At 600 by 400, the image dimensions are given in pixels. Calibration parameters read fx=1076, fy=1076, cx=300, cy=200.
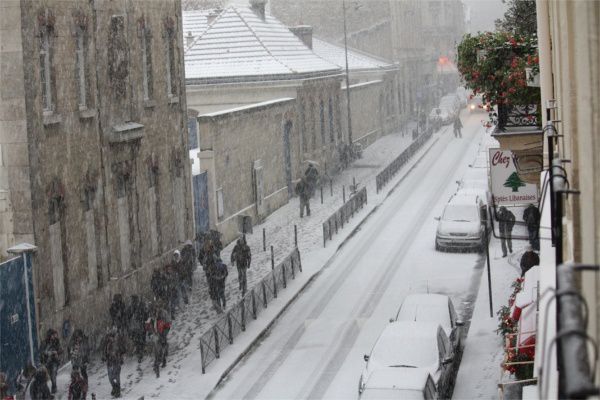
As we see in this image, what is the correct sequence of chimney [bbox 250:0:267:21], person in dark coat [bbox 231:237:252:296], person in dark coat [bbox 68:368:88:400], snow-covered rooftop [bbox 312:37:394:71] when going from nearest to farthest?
1. person in dark coat [bbox 68:368:88:400]
2. person in dark coat [bbox 231:237:252:296]
3. chimney [bbox 250:0:267:21]
4. snow-covered rooftop [bbox 312:37:394:71]

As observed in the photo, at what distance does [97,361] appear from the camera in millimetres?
22281

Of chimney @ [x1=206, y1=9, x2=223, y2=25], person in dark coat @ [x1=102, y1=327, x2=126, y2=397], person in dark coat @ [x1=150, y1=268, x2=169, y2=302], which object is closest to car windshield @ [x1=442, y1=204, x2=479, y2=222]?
person in dark coat @ [x1=150, y1=268, x2=169, y2=302]

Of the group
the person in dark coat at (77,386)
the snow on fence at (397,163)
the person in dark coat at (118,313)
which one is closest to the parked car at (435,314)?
the person in dark coat at (118,313)

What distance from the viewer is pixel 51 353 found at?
62.9 feet

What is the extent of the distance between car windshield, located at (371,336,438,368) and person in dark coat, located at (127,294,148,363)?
5.77 meters

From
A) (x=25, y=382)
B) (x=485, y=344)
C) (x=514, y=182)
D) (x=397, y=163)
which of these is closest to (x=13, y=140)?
(x=25, y=382)

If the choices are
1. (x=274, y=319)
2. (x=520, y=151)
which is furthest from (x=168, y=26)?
(x=520, y=151)

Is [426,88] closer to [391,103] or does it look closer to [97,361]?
[391,103]

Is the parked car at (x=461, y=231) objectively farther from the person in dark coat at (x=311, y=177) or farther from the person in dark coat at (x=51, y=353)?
the person in dark coat at (x=51, y=353)

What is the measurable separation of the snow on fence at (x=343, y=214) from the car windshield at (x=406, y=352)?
15701mm

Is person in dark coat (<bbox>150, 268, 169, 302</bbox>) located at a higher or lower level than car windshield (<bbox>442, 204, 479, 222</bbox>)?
lower

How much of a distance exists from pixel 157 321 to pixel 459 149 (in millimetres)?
45742

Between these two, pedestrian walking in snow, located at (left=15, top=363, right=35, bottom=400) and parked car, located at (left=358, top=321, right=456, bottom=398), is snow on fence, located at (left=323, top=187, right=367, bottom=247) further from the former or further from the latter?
pedestrian walking in snow, located at (left=15, top=363, right=35, bottom=400)

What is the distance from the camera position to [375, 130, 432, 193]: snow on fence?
4747cm
